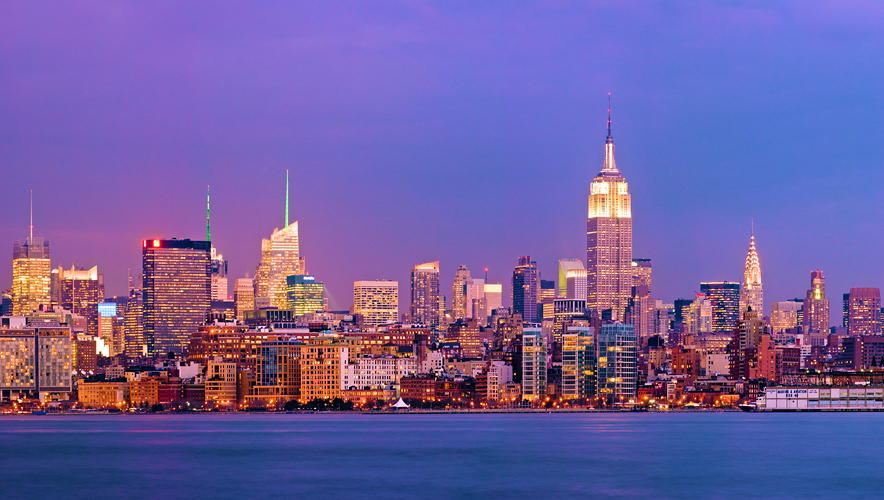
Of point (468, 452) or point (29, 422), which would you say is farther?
point (29, 422)

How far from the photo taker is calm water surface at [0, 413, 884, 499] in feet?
309

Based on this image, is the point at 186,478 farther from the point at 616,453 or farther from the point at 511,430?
the point at 511,430

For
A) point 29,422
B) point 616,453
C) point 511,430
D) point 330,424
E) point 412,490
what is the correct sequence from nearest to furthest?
1. point 412,490
2. point 616,453
3. point 511,430
4. point 330,424
5. point 29,422

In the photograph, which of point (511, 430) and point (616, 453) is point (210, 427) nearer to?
point (511, 430)

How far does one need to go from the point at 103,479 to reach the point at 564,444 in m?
40.0

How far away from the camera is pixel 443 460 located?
112 meters

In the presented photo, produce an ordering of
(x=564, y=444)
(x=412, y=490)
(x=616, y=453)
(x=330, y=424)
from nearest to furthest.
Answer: (x=412, y=490) < (x=616, y=453) < (x=564, y=444) < (x=330, y=424)

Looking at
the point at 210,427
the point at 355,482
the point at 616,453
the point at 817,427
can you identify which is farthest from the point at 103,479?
the point at 817,427

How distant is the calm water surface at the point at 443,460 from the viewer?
309ft

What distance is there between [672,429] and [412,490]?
62402 mm

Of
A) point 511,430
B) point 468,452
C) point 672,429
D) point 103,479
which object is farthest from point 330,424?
point 103,479

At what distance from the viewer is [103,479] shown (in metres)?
100

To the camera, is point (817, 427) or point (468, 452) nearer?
point (468, 452)

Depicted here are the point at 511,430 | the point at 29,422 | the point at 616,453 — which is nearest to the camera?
the point at 616,453
